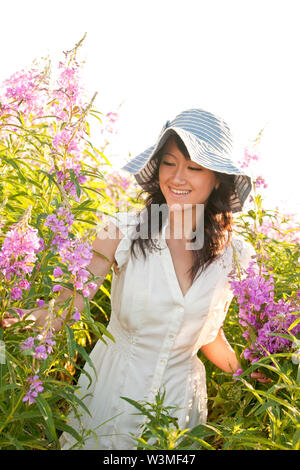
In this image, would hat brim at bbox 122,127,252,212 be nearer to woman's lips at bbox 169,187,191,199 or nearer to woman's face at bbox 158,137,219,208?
woman's face at bbox 158,137,219,208

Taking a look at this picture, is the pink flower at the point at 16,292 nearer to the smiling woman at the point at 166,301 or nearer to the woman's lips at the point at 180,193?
the smiling woman at the point at 166,301

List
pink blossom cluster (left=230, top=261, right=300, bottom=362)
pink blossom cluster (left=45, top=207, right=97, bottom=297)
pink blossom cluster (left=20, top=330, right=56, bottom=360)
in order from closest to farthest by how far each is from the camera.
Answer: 1. pink blossom cluster (left=20, top=330, right=56, bottom=360)
2. pink blossom cluster (left=45, top=207, right=97, bottom=297)
3. pink blossom cluster (left=230, top=261, right=300, bottom=362)

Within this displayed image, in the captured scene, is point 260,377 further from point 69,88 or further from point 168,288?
point 69,88

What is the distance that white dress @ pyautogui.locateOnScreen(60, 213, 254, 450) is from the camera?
2379mm

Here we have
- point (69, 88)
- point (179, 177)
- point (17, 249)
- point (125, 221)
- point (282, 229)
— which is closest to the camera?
point (17, 249)

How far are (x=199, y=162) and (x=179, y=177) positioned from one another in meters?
0.16

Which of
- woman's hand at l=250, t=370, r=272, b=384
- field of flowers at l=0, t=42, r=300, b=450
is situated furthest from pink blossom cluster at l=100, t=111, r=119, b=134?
woman's hand at l=250, t=370, r=272, b=384

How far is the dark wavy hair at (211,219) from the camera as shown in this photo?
257 cm

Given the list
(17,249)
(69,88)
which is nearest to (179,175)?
(69,88)

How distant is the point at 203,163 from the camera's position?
90.8 inches

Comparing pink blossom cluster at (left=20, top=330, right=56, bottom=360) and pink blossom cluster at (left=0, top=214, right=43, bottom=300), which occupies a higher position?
pink blossom cluster at (left=0, top=214, right=43, bottom=300)

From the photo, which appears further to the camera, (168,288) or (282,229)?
(282,229)

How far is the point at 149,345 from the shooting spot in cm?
244

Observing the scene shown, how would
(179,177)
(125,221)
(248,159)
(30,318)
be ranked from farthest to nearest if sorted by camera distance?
1. (248,159)
2. (125,221)
3. (179,177)
4. (30,318)
